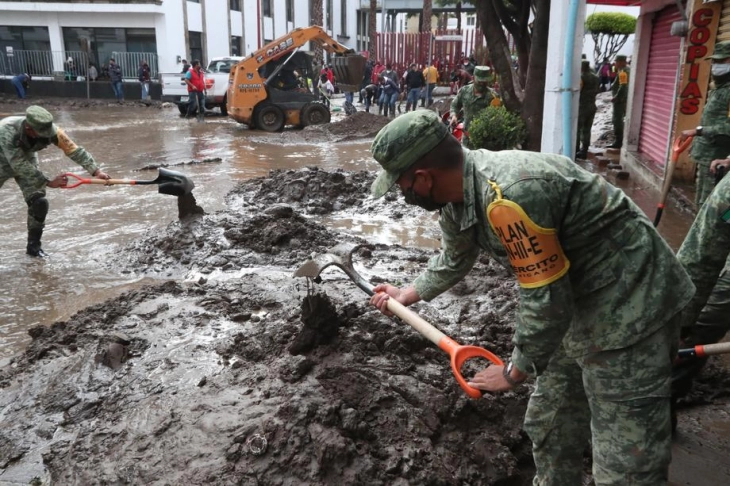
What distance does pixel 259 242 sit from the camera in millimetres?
5988

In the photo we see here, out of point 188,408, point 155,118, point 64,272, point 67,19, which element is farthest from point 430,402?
point 67,19

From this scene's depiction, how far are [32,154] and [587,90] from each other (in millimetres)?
8171

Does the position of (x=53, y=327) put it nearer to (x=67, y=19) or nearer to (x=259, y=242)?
(x=259, y=242)

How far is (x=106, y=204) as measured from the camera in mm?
8289

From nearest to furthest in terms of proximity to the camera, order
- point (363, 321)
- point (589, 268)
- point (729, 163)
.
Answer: point (589, 268) < point (363, 321) < point (729, 163)

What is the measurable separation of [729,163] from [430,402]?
2738 mm

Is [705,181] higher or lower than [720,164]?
lower

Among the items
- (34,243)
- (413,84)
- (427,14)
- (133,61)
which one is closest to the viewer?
(34,243)

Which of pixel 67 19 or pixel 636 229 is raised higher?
pixel 67 19

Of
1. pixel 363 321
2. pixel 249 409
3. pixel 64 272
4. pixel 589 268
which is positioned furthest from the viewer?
pixel 64 272

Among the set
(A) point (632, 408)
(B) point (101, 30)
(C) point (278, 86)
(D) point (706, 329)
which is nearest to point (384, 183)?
(A) point (632, 408)

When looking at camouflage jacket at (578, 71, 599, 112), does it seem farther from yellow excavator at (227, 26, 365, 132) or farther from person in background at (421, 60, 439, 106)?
person in background at (421, 60, 439, 106)

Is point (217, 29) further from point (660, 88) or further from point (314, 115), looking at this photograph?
point (660, 88)

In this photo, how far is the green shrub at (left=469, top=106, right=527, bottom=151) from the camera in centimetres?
865
